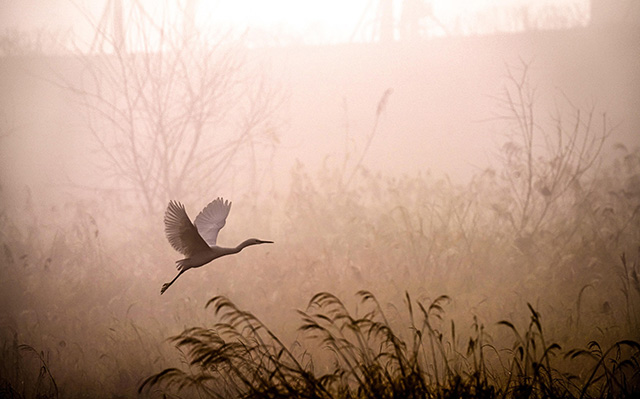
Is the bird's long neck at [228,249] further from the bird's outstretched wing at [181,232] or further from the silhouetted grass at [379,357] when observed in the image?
the silhouetted grass at [379,357]

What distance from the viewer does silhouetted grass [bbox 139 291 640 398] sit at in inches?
85.5

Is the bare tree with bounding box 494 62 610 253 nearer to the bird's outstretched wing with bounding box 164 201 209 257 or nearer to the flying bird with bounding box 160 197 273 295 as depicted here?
the flying bird with bounding box 160 197 273 295

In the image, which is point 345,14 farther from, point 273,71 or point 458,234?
point 458,234

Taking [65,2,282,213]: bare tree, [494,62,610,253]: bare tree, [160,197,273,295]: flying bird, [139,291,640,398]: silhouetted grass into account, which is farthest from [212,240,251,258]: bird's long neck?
[494,62,610,253]: bare tree

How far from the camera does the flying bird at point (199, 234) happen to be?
2080 mm

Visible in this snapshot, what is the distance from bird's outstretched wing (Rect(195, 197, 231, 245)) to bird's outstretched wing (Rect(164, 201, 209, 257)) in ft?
0.22

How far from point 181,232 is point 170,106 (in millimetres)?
573

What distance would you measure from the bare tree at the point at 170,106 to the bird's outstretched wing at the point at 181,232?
0.85ft

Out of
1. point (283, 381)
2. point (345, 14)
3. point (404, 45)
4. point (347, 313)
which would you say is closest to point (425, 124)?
point (404, 45)

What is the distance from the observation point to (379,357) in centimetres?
222

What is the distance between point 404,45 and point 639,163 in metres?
1.02

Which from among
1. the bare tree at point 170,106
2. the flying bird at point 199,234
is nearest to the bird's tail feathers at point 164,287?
the flying bird at point 199,234

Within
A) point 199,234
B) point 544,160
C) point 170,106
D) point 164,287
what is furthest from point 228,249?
point 544,160

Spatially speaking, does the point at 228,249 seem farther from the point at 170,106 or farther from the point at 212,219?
the point at 170,106
